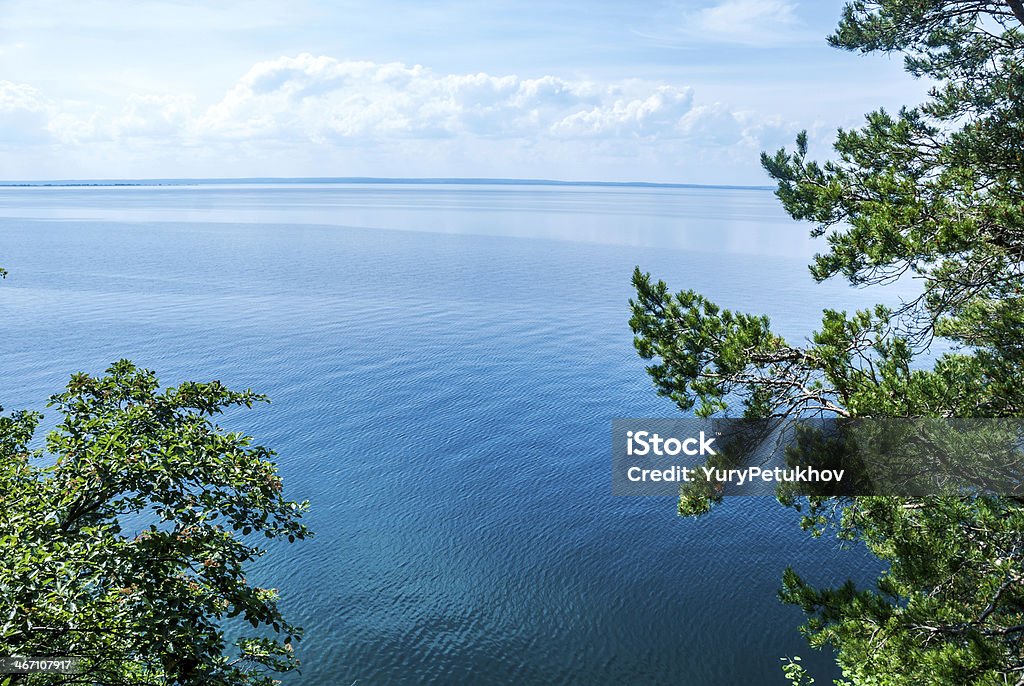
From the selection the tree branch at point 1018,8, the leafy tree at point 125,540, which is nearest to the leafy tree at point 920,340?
the tree branch at point 1018,8

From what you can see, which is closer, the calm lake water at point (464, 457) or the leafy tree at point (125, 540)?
the leafy tree at point (125, 540)

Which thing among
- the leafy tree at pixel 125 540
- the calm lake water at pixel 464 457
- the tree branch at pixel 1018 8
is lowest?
the calm lake water at pixel 464 457

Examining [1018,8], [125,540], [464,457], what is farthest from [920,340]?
[464,457]

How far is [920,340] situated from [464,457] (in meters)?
30.6

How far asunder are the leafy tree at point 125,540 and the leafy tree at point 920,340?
872 cm

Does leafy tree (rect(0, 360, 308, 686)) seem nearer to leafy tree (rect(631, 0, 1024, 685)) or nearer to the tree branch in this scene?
leafy tree (rect(631, 0, 1024, 685))

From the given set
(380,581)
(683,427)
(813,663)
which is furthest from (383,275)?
(813,663)

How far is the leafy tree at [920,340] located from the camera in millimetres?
10547

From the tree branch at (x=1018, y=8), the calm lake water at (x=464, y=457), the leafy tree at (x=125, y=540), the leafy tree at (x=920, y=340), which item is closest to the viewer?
the leafy tree at (x=125, y=540)

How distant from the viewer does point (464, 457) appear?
135ft

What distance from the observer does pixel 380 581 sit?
94.4 feet

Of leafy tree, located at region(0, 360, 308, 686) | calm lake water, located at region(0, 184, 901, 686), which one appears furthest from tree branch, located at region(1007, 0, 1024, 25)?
calm lake water, located at region(0, 184, 901, 686)

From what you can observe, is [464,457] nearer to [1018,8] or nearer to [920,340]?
[920,340]

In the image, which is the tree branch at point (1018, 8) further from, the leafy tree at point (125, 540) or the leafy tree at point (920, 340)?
the leafy tree at point (125, 540)
